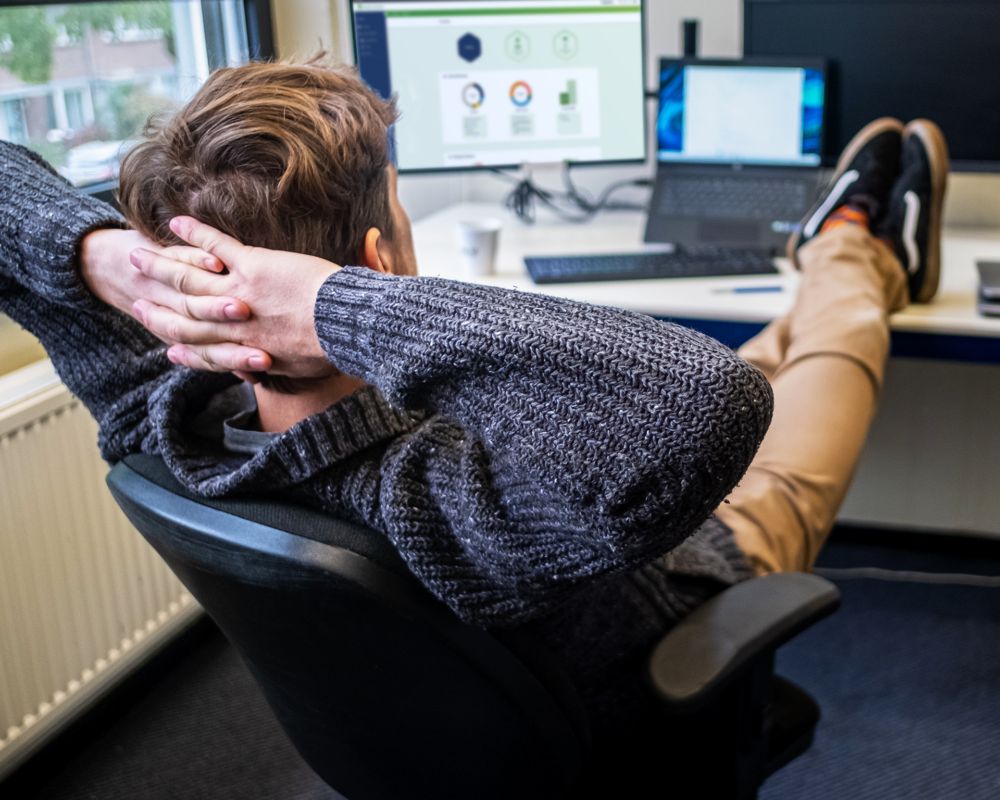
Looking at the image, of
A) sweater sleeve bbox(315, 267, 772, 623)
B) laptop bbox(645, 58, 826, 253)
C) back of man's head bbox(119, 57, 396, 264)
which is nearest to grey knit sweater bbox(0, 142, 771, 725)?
sweater sleeve bbox(315, 267, 772, 623)

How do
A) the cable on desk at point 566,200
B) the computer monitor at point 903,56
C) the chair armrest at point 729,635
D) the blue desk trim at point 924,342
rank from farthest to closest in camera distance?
the cable on desk at point 566,200
the computer monitor at point 903,56
the blue desk trim at point 924,342
the chair armrest at point 729,635

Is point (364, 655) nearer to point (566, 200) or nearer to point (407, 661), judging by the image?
point (407, 661)

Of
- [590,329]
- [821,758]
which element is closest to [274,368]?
[590,329]

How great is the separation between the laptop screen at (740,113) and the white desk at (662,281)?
0.23 meters

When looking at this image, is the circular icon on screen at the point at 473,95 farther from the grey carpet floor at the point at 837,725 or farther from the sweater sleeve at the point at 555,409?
the sweater sleeve at the point at 555,409

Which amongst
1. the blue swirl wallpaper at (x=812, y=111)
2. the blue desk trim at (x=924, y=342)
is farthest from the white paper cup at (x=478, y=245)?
the blue swirl wallpaper at (x=812, y=111)

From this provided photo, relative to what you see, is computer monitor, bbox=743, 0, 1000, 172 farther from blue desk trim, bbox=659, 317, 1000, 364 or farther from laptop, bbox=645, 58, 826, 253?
blue desk trim, bbox=659, 317, 1000, 364

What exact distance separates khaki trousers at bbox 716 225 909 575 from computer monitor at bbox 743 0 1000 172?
1.30 feet

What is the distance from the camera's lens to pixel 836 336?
4.46ft

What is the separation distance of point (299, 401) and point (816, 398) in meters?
0.83

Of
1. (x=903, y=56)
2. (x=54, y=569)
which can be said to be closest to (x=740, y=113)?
(x=903, y=56)

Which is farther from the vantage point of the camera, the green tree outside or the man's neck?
the green tree outside

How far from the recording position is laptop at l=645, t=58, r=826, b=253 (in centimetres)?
180

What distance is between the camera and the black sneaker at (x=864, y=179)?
64.6 inches
